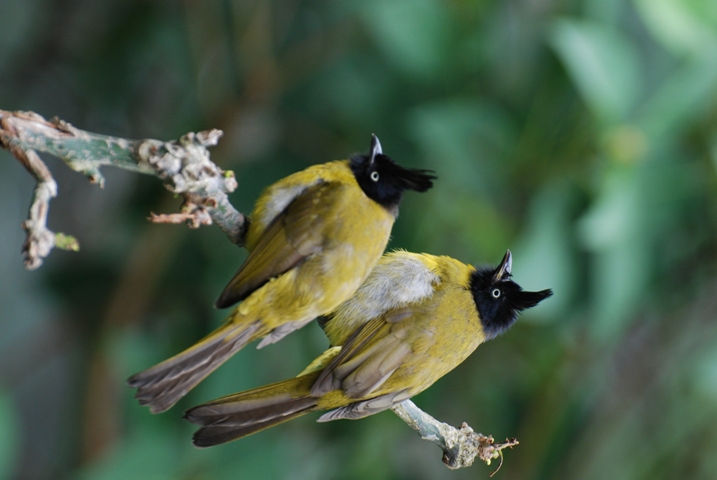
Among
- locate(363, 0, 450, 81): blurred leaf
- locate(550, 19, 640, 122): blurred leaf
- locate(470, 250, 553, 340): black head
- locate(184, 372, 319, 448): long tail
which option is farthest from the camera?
locate(363, 0, 450, 81): blurred leaf

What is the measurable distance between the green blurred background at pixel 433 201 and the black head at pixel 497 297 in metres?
0.58

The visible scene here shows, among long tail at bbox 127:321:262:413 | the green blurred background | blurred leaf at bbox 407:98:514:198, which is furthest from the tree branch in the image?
blurred leaf at bbox 407:98:514:198

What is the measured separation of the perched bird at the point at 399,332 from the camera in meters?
0.79

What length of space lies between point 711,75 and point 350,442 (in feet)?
4.73

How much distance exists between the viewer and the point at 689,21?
173cm

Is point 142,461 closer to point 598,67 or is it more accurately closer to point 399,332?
point 399,332

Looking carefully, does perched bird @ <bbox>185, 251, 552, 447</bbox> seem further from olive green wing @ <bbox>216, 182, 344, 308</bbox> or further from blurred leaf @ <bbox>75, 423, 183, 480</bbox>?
blurred leaf @ <bbox>75, 423, 183, 480</bbox>

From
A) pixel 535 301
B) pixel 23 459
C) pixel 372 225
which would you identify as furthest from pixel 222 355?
pixel 23 459

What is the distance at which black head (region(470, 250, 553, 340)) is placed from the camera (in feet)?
2.55

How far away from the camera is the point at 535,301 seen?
2.36 ft

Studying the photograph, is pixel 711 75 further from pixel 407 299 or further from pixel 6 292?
pixel 6 292

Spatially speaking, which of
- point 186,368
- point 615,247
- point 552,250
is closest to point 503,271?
point 186,368

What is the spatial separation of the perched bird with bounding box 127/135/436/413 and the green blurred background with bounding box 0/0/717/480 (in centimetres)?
76

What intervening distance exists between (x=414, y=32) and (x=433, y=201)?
0.47 metres
